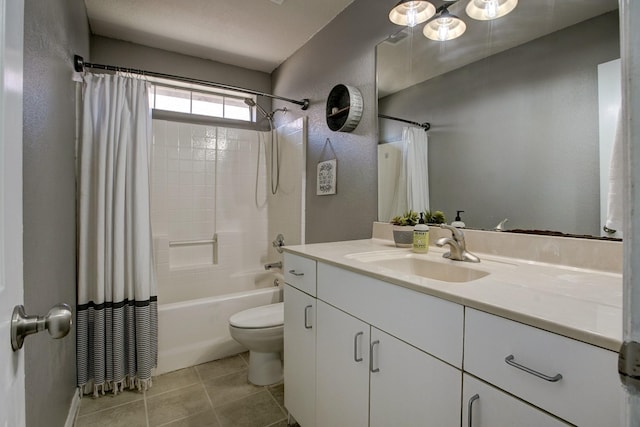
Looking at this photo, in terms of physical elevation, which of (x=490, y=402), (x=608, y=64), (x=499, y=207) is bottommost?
(x=490, y=402)

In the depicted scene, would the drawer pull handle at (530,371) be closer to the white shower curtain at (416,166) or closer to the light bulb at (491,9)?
the white shower curtain at (416,166)

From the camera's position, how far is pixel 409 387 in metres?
0.88

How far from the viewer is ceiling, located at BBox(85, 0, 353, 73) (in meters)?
2.03

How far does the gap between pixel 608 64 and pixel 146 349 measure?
2585mm

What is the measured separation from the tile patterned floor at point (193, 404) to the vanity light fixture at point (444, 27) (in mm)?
2131

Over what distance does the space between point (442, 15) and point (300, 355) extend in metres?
1.76

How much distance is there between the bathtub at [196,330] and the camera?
2.08 metres

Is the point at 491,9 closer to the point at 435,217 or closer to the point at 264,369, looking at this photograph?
the point at 435,217

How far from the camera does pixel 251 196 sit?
306 centimetres

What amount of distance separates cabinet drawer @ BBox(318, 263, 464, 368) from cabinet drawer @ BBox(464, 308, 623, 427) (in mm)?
43

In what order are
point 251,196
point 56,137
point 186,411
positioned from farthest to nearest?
point 251,196
point 186,411
point 56,137

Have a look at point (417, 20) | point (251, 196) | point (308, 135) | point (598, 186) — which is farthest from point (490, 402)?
point (251, 196)

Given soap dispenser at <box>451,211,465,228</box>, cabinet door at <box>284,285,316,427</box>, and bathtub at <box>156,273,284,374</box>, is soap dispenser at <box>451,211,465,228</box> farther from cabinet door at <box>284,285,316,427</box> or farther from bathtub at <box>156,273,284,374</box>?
bathtub at <box>156,273,284,374</box>

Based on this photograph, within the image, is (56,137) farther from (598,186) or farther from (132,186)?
(598,186)
